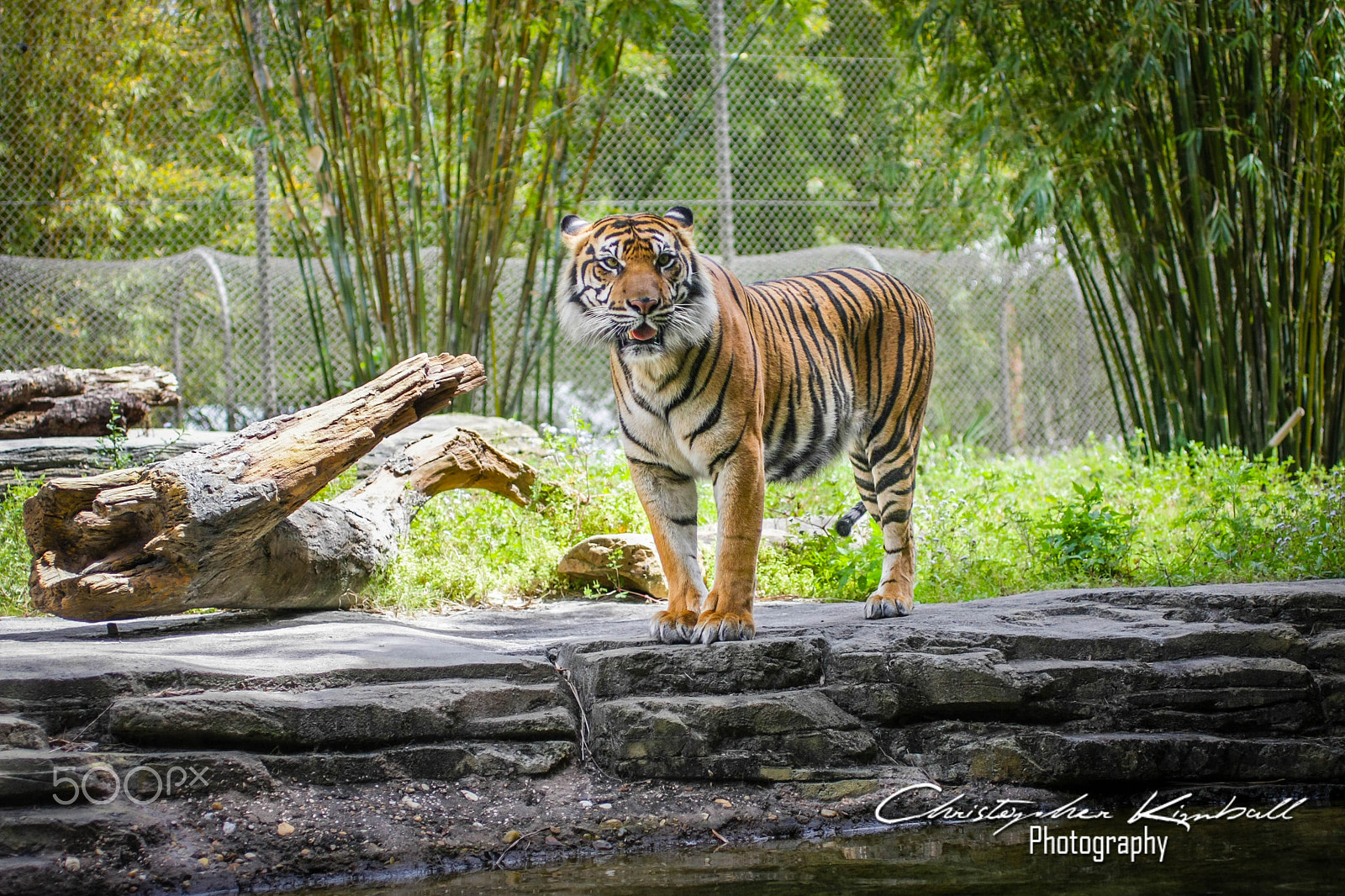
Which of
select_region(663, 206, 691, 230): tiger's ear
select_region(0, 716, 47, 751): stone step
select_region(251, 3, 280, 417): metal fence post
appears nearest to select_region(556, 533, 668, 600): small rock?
select_region(663, 206, 691, 230): tiger's ear

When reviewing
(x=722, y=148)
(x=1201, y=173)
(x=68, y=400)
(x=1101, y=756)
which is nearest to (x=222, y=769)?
(x=1101, y=756)

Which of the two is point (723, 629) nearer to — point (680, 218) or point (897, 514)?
point (897, 514)

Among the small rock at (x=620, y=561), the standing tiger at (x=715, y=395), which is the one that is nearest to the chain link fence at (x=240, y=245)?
the small rock at (x=620, y=561)

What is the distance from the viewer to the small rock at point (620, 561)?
4867mm

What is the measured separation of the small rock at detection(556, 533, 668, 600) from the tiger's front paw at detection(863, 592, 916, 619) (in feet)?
4.07

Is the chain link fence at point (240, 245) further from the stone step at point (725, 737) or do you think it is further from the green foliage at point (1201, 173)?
the stone step at point (725, 737)

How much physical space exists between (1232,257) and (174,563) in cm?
603

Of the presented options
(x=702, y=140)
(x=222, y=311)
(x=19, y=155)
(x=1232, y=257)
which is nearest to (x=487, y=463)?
(x=222, y=311)

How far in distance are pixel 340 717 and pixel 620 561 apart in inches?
87.7

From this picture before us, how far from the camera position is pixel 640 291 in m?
3.13

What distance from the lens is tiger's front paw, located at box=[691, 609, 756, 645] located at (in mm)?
3111

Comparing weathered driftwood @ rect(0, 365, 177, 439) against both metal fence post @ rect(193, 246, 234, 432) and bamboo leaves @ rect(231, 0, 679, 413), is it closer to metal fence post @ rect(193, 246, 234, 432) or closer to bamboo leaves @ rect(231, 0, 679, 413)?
bamboo leaves @ rect(231, 0, 679, 413)

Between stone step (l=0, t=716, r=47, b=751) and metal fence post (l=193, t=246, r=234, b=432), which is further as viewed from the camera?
metal fence post (l=193, t=246, r=234, b=432)

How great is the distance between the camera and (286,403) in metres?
8.12
